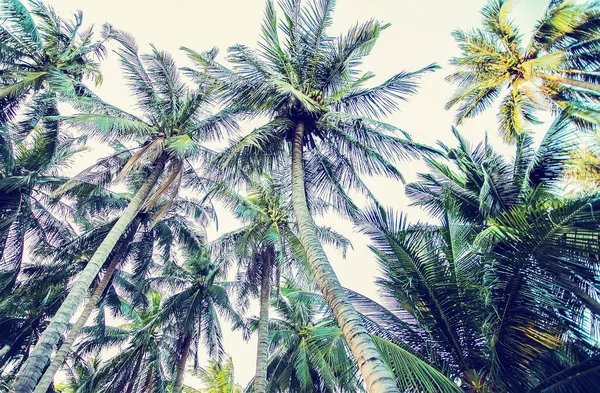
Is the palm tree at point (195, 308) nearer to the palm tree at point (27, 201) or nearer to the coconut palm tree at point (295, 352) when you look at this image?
the coconut palm tree at point (295, 352)

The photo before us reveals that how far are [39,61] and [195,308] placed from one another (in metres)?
10.1

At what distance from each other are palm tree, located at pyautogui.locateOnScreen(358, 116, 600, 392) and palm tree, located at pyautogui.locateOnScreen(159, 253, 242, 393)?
8.97 m

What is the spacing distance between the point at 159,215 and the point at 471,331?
8194 mm

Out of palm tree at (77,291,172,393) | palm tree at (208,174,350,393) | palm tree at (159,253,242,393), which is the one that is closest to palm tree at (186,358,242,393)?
palm tree at (77,291,172,393)

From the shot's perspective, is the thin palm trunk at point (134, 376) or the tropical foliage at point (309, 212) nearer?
the tropical foliage at point (309, 212)

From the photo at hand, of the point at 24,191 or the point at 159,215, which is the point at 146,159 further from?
the point at 24,191

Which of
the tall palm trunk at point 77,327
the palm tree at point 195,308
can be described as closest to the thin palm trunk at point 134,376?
the palm tree at point 195,308

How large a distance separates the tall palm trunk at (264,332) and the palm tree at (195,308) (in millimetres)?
1821

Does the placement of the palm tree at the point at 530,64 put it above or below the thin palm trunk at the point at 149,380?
above

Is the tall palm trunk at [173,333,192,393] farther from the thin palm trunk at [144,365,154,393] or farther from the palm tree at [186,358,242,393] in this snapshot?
the palm tree at [186,358,242,393]

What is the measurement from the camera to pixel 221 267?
13.8 m

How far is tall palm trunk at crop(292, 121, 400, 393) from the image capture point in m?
4.05

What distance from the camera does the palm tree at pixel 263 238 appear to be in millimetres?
12508

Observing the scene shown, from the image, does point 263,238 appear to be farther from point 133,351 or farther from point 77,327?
point 133,351
